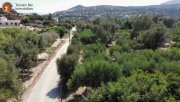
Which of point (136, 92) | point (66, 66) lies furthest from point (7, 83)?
point (66, 66)

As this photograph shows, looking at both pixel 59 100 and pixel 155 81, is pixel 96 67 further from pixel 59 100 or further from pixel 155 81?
pixel 155 81

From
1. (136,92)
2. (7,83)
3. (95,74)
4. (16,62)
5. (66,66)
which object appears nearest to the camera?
(136,92)

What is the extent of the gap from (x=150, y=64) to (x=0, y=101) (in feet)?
63.9

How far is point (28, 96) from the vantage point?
3284cm

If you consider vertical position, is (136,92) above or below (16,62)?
above

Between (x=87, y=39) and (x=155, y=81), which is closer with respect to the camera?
(x=155, y=81)

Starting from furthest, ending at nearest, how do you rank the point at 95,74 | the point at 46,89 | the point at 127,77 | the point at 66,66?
the point at 66,66
the point at 46,89
the point at 95,74
the point at 127,77

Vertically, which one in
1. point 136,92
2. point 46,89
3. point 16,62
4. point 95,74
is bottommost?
point 46,89

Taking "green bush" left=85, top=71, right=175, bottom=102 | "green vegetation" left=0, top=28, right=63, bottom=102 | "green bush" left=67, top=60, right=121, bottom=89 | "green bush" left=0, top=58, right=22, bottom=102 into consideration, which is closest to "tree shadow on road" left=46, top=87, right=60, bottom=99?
"green bush" left=67, top=60, right=121, bottom=89

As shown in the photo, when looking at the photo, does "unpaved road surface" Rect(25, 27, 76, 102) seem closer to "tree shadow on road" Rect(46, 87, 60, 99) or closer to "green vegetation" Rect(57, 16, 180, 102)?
"tree shadow on road" Rect(46, 87, 60, 99)

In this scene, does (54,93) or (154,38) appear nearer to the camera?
(54,93)

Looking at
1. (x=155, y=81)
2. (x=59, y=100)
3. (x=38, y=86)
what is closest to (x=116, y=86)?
Result: (x=155, y=81)

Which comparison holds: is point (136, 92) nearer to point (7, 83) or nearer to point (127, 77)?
point (127, 77)

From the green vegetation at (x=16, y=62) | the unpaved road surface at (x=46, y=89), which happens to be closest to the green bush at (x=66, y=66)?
the unpaved road surface at (x=46, y=89)
